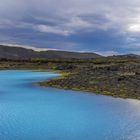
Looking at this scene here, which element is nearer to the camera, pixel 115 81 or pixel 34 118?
pixel 34 118

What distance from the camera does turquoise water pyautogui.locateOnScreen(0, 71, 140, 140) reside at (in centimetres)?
3062

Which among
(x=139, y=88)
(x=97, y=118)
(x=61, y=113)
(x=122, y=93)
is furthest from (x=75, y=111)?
(x=139, y=88)

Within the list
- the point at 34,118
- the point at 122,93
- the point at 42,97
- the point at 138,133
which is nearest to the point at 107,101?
the point at 122,93

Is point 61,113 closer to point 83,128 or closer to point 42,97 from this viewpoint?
point 83,128

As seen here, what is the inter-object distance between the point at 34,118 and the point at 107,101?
60.1 feet

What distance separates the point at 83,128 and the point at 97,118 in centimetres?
609

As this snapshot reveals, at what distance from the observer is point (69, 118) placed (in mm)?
39219

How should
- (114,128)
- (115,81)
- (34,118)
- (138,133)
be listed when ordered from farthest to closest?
(115,81), (34,118), (114,128), (138,133)

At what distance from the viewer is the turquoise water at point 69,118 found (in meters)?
30.6

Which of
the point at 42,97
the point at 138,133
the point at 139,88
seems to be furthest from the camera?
the point at 139,88

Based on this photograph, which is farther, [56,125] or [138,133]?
[56,125]

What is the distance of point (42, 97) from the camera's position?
5903 cm

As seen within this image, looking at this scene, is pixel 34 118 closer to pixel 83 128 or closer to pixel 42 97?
pixel 83 128

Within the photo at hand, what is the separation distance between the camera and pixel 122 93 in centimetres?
6197
